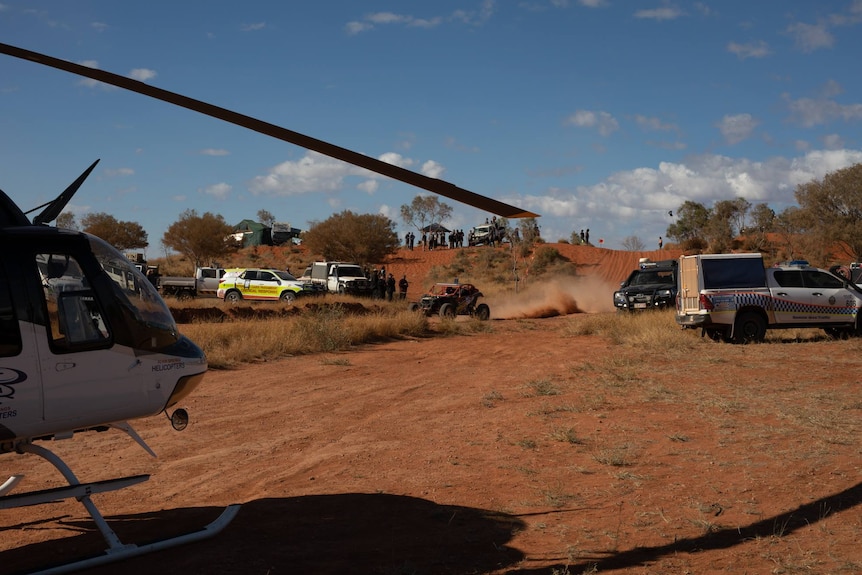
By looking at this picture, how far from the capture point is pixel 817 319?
19.0 metres

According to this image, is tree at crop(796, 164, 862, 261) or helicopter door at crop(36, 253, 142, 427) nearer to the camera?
helicopter door at crop(36, 253, 142, 427)

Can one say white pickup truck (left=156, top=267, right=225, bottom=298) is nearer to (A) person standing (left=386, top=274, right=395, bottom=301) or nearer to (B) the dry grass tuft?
(A) person standing (left=386, top=274, right=395, bottom=301)

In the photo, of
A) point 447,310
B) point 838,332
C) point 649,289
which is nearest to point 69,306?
point 838,332

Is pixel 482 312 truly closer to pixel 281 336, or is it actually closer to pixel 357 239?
pixel 281 336

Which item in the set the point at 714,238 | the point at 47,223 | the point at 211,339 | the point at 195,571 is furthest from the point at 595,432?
the point at 714,238

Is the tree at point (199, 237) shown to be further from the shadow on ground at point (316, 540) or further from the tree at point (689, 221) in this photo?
the shadow on ground at point (316, 540)

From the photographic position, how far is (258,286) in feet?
120

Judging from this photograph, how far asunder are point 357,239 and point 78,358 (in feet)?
188

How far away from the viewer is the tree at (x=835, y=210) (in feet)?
144

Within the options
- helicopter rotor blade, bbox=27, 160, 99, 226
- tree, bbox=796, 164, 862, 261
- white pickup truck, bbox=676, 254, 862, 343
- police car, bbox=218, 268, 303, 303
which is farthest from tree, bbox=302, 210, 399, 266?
helicopter rotor blade, bbox=27, 160, 99, 226

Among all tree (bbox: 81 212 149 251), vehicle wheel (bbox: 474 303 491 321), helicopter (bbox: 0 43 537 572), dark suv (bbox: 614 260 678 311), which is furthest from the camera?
tree (bbox: 81 212 149 251)

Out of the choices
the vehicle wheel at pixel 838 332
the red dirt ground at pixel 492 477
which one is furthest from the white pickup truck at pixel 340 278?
the red dirt ground at pixel 492 477

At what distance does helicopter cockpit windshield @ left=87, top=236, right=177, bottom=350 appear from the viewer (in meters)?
6.30

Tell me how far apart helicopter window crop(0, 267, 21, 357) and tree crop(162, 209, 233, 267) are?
194 feet
